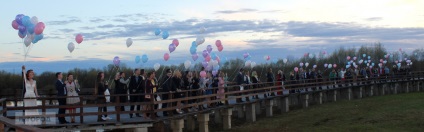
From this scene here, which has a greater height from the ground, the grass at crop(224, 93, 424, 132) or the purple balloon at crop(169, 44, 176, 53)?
the purple balloon at crop(169, 44, 176, 53)

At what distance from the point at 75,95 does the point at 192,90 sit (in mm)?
4507

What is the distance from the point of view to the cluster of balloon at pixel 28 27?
50.6ft

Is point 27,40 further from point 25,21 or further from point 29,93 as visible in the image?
point 29,93

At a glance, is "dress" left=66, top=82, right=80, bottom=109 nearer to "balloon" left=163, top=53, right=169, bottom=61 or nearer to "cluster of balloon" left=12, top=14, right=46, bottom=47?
"cluster of balloon" left=12, top=14, right=46, bottom=47

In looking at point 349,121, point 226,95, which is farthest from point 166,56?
point 349,121

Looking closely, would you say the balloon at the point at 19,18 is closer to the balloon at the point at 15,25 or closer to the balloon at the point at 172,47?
the balloon at the point at 15,25

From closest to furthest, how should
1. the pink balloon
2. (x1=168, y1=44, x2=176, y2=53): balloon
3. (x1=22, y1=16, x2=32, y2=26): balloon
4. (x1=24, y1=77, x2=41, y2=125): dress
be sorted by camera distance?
(x1=22, y1=16, x2=32, y2=26): balloon, (x1=24, y1=77, x2=41, y2=125): dress, the pink balloon, (x1=168, y1=44, x2=176, y2=53): balloon

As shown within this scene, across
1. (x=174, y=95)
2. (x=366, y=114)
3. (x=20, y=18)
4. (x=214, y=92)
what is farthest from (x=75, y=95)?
(x=366, y=114)

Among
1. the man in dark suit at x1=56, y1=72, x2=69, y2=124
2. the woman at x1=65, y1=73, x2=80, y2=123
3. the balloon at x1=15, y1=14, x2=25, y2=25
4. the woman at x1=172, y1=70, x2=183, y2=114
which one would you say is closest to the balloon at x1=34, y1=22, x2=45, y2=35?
the balloon at x1=15, y1=14, x2=25, y2=25

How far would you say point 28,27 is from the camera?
1542cm

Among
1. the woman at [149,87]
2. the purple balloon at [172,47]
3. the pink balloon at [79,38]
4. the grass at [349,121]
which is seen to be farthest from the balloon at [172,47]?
the grass at [349,121]

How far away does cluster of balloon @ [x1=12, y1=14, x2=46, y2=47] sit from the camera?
1541 centimetres

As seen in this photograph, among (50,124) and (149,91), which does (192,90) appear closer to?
(149,91)

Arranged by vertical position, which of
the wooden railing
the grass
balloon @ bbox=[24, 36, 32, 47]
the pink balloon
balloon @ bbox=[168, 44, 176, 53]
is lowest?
the grass
